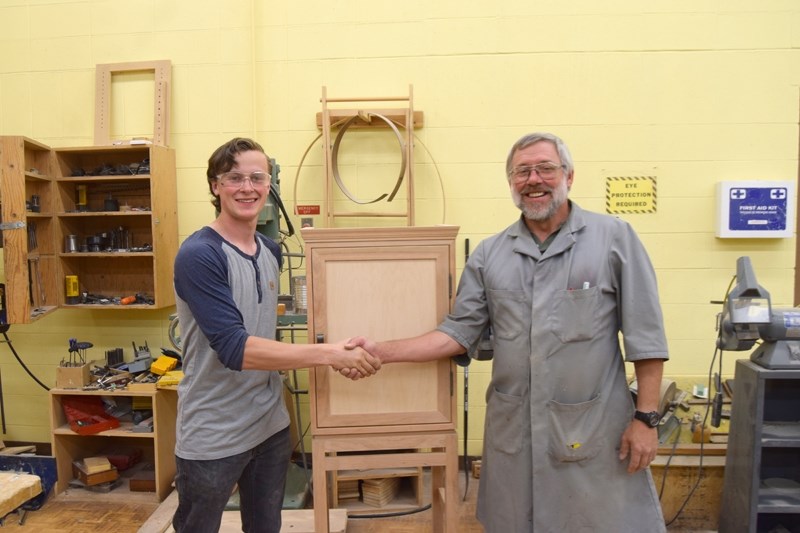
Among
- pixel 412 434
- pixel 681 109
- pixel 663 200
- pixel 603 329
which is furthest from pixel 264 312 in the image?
pixel 681 109

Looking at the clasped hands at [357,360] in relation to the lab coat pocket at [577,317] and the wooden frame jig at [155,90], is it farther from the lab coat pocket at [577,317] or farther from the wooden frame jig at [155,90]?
the wooden frame jig at [155,90]

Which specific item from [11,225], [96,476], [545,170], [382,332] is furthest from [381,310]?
[96,476]

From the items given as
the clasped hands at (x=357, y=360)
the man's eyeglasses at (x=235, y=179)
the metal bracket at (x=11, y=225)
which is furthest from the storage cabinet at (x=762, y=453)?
the metal bracket at (x=11, y=225)

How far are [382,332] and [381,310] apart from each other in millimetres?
63

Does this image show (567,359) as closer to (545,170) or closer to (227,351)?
(545,170)

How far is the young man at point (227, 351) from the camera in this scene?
52.9 inches

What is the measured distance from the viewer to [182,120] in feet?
9.36

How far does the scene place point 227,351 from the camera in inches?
52.4

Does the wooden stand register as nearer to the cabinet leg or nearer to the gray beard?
the cabinet leg

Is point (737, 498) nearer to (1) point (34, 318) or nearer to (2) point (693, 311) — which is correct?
(2) point (693, 311)

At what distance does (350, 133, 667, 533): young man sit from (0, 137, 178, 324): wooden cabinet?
182 centimetres

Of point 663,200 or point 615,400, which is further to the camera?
point 663,200

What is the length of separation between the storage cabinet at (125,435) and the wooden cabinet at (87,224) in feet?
1.47

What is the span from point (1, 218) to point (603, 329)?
2763 millimetres
